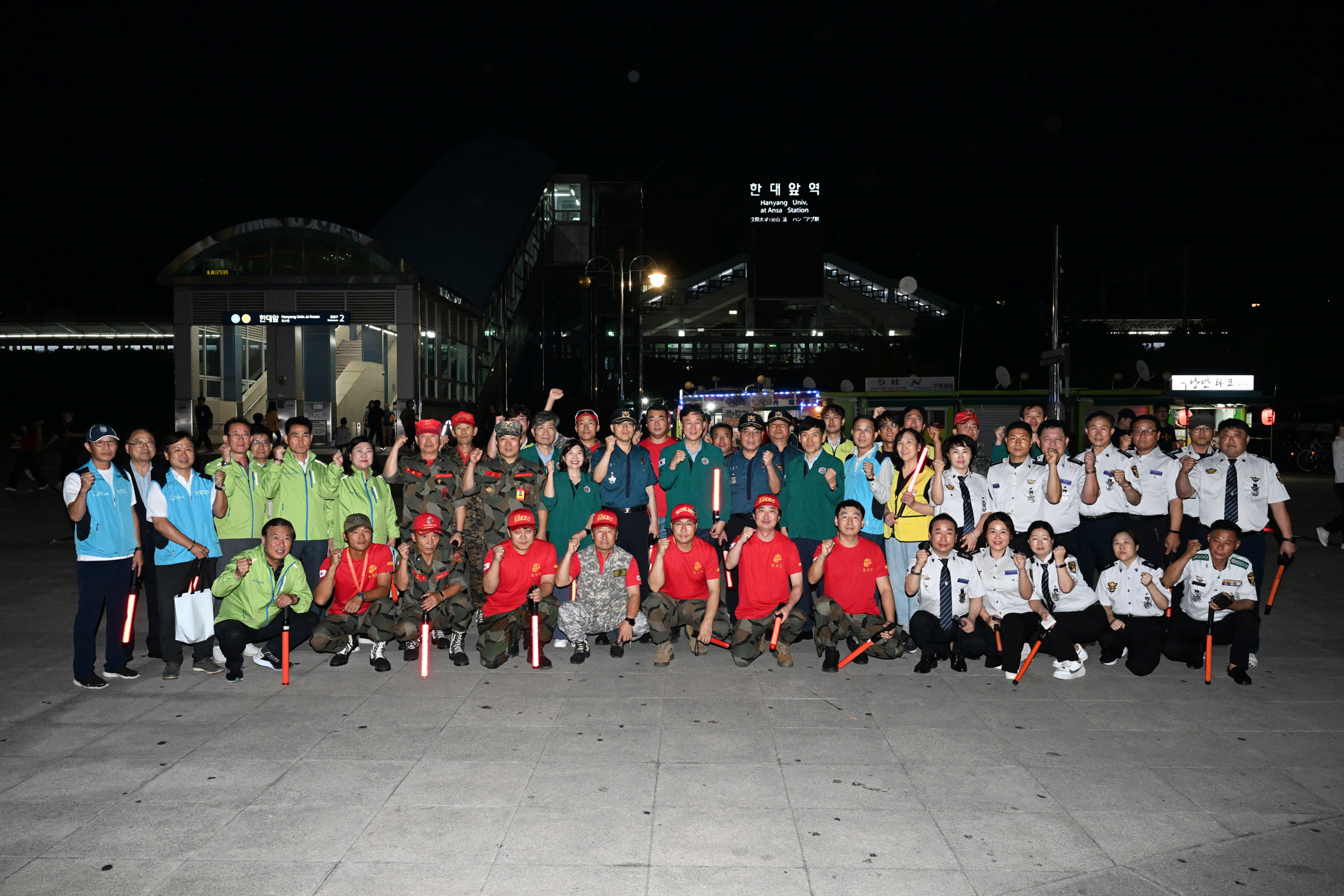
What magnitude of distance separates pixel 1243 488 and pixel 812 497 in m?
3.56

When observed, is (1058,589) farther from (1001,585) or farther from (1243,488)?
(1243,488)

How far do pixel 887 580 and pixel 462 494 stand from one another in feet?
11.8

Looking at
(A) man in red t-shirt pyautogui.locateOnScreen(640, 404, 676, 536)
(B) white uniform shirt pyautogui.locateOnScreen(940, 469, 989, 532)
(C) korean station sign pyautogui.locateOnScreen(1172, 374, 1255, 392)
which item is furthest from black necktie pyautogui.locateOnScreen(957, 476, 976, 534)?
(C) korean station sign pyautogui.locateOnScreen(1172, 374, 1255, 392)

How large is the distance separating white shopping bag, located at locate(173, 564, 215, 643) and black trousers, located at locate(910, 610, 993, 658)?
530 cm

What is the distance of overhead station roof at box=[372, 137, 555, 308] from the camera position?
35803 millimetres

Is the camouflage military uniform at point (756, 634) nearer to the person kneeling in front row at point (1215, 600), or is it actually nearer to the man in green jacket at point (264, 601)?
the person kneeling in front row at point (1215, 600)

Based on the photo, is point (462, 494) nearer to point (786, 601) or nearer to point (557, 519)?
point (557, 519)

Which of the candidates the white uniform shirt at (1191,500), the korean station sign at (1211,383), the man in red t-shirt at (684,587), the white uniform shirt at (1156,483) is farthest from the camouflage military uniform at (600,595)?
the korean station sign at (1211,383)

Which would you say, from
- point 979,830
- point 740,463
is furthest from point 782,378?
point 979,830

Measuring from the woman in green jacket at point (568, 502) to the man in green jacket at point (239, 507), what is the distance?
231 centimetres

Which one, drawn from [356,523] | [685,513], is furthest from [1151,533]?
[356,523]

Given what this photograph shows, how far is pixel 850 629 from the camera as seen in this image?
22.5ft

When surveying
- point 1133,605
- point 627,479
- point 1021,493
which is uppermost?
point 627,479

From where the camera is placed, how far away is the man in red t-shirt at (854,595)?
22.4 ft
